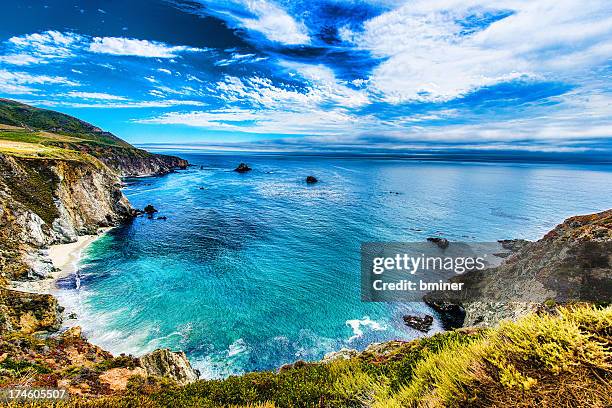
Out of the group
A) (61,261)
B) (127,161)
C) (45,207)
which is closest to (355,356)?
(61,261)

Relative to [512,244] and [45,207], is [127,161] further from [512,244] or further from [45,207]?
[512,244]

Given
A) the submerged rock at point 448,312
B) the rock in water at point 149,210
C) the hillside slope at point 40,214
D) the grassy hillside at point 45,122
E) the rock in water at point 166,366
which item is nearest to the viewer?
the rock in water at point 166,366

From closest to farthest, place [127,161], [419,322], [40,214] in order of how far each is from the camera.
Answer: [419,322], [40,214], [127,161]

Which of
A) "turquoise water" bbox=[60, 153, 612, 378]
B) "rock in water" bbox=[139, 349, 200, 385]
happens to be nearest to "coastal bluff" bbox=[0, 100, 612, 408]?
"rock in water" bbox=[139, 349, 200, 385]

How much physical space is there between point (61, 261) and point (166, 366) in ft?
118

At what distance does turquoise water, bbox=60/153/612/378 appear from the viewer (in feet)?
96.4

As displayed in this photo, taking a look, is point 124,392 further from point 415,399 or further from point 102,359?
point 415,399

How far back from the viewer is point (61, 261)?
142ft

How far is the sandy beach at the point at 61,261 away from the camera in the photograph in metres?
35.4

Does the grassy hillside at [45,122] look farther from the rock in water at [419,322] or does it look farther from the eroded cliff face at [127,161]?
the rock in water at [419,322]

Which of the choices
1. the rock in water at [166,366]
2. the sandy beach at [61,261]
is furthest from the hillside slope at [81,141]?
the rock in water at [166,366]

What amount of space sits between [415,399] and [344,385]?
14.7 ft

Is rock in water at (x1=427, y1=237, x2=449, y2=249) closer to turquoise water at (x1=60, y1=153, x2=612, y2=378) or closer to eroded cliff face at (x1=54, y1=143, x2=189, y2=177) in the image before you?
turquoise water at (x1=60, y1=153, x2=612, y2=378)

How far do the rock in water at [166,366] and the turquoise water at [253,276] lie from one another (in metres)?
5.19
